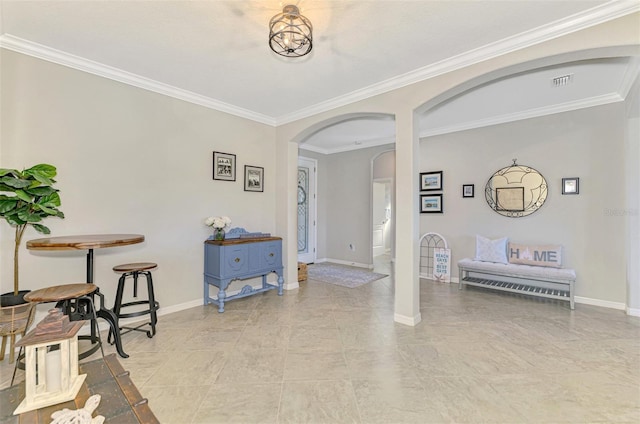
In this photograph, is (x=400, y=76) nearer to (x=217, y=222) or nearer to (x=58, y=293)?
(x=217, y=222)

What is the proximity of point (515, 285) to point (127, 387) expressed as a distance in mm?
4841

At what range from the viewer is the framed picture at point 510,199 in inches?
171

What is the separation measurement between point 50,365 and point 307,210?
5.66 metres

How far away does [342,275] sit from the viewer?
5449 millimetres

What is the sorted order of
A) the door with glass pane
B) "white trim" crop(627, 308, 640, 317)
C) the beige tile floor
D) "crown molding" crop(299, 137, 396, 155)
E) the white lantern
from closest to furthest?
the white lantern → the beige tile floor → "white trim" crop(627, 308, 640, 317) → "crown molding" crop(299, 137, 396, 155) → the door with glass pane

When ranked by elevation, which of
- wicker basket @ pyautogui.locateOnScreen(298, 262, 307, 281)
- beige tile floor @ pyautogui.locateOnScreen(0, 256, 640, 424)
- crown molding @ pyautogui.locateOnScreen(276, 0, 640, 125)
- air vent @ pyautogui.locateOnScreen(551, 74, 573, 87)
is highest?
air vent @ pyautogui.locateOnScreen(551, 74, 573, 87)

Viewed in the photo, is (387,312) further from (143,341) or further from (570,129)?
(570,129)

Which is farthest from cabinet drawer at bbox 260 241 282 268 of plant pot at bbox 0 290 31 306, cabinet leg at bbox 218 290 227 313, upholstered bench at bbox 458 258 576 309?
upholstered bench at bbox 458 258 576 309

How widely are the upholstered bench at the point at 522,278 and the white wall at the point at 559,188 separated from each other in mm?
338

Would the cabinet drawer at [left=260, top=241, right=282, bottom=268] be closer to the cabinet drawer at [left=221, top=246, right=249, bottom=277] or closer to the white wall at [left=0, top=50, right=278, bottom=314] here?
the cabinet drawer at [left=221, top=246, right=249, bottom=277]

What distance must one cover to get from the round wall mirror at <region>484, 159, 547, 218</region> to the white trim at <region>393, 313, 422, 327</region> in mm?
2528

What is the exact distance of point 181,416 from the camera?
1725 mm

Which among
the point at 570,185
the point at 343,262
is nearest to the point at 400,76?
the point at 570,185

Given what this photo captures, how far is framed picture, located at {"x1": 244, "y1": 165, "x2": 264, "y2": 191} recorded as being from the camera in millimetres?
4246
